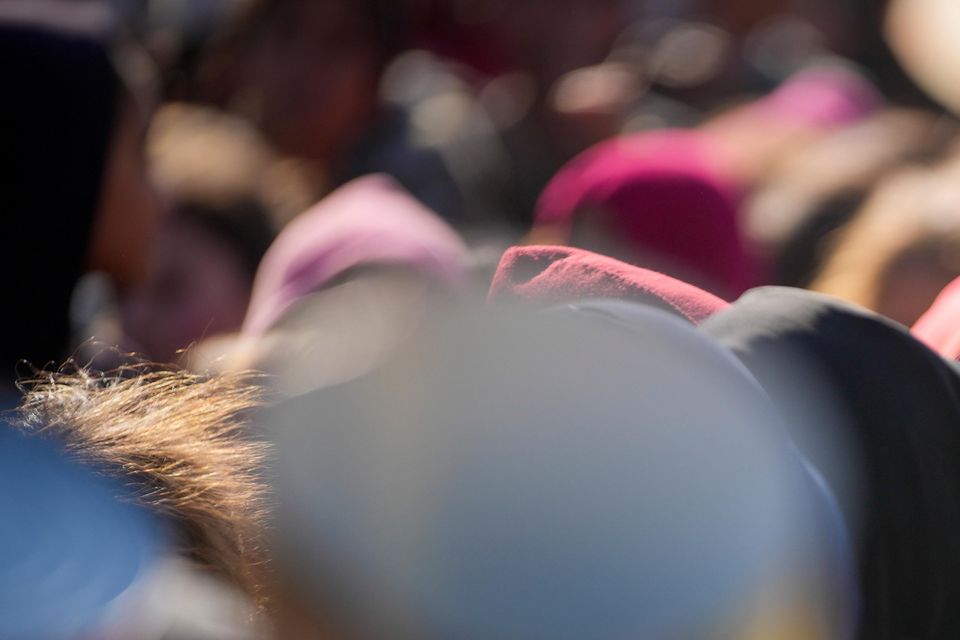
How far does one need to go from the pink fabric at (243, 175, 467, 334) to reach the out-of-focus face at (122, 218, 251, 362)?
0.07 meters

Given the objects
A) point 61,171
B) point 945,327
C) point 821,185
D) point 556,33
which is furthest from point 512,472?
point 556,33

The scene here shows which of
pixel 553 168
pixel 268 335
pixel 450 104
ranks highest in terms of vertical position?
pixel 268 335

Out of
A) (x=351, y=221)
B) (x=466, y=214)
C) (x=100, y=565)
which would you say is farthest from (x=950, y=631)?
(x=466, y=214)

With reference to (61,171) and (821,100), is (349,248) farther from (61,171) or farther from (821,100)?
(821,100)

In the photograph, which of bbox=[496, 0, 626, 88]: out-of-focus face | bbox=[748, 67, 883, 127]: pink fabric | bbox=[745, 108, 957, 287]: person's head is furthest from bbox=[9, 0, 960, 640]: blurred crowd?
bbox=[496, 0, 626, 88]: out-of-focus face

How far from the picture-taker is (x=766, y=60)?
3.60m

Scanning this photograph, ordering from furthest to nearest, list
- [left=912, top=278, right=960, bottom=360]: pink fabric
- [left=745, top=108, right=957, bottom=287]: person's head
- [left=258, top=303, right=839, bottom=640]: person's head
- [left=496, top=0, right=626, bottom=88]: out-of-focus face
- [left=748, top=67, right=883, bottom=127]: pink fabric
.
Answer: [left=496, top=0, right=626, bottom=88]: out-of-focus face < [left=748, top=67, right=883, bottom=127]: pink fabric < [left=745, top=108, right=957, bottom=287]: person's head < [left=912, top=278, right=960, bottom=360]: pink fabric < [left=258, top=303, right=839, bottom=640]: person's head

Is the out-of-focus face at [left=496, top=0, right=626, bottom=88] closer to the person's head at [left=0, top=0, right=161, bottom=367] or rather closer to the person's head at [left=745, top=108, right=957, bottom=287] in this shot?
the person's head at [left=745, top=108, right=957, bottom=287]

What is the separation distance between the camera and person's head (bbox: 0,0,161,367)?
1519 millimetres

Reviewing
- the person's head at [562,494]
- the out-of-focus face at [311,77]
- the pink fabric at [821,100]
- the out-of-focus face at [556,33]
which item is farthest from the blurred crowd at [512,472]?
the out-of-focus face at [556,33]

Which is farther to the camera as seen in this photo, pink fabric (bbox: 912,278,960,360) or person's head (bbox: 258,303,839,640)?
pink fabric (bbox: 912,278,960,360)

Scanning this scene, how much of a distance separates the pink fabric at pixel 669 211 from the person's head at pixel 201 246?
490 mm

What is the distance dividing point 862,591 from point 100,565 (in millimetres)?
387

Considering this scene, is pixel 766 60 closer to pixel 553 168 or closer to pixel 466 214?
pixel 553 168
